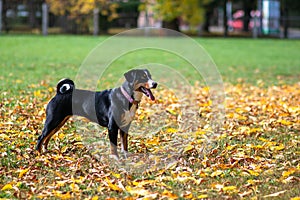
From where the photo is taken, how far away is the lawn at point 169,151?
4.14 metres

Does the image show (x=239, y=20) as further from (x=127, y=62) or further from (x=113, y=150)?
(x=113, y=150)

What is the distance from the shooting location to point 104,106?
4871 mm

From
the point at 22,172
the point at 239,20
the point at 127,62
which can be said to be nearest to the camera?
the point at 22,172

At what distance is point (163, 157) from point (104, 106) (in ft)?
2.28

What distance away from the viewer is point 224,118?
22.9ft

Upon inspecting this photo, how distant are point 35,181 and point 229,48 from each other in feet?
56.7

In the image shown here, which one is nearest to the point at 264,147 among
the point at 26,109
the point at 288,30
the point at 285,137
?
the point at 285,137

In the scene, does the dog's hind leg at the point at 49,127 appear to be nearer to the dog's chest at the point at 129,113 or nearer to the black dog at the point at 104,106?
the black dog at the point at 104,106

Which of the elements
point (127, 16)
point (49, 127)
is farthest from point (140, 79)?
point (127, 16)

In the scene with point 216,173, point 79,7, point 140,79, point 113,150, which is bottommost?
point 216,173

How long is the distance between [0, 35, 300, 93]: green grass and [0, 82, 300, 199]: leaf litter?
2.96 metres

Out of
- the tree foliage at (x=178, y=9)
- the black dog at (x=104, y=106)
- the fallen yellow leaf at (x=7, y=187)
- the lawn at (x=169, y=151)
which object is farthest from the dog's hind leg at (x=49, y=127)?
the tree foliage at (x=178, y=9)

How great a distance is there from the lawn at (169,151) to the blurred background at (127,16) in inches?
689

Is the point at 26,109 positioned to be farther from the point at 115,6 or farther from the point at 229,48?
the point at 115,6
